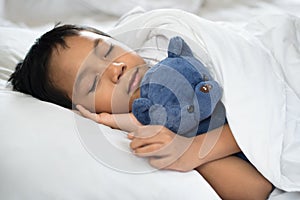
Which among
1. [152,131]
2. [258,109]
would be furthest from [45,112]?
[258,109]

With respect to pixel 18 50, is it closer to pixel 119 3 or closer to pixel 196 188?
pixel 119 3

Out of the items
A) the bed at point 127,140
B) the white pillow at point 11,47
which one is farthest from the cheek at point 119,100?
the white pillow at point 11,47

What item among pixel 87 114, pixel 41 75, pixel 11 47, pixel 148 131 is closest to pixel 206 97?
pixel 148 131

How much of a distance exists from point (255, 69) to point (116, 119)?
0.98ft

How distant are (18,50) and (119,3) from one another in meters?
0.45

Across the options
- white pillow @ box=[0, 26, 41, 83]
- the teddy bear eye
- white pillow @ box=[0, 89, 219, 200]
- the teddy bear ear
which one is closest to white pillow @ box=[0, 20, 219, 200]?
white pillow @ box=[0, 89, 219, 200]

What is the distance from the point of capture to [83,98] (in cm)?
102

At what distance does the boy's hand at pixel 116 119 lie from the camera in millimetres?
954

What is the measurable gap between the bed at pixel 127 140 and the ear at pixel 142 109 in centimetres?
5

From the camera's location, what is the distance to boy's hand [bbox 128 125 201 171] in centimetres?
85

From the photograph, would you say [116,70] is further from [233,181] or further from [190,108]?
[233,181]

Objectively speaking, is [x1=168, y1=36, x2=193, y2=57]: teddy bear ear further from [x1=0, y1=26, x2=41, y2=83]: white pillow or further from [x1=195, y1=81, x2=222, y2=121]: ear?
[x1=0, y1=26, x2=41, y2=83]: white pillow

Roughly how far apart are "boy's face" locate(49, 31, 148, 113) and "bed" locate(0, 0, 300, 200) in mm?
102

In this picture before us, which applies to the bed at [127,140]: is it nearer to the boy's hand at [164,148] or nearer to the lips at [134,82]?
the boy's hand at [164,148]
